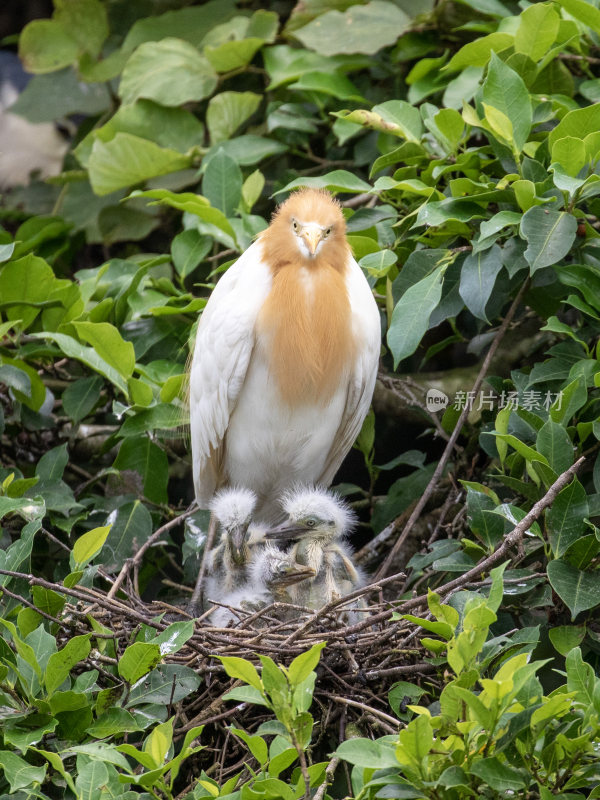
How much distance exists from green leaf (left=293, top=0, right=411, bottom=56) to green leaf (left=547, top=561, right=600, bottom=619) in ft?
6.14

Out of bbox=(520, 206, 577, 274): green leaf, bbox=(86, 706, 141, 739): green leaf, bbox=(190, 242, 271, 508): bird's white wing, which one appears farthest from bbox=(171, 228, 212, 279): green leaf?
bbox=(86, 706, 141, 739): green leaf

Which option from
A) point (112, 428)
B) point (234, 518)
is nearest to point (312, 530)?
point (234, 518)

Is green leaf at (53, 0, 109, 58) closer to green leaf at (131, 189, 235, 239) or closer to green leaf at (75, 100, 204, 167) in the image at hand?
green leaf at (75, 100, 204, 167)

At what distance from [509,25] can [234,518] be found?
158 cm

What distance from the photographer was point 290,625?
216cm

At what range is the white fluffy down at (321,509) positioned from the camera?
8.24ft

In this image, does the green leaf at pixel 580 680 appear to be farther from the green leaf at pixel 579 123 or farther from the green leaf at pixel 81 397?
the green leaf at pixel 81 397

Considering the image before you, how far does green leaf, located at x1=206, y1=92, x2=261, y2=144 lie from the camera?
3322mm

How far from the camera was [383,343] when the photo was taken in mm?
3010

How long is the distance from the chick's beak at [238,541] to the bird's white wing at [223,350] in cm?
26

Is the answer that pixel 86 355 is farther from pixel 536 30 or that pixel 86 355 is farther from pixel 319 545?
pixel 536 30

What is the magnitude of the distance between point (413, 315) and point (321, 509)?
0.55 metres
